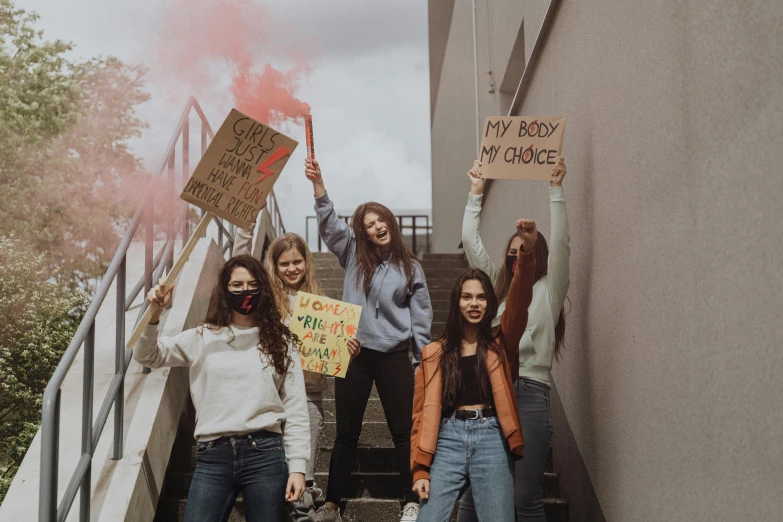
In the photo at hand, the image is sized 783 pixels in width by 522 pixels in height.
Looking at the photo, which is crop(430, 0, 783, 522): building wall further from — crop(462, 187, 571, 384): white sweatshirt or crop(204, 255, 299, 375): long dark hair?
crop(204, 255, 299, 375): long dark hair

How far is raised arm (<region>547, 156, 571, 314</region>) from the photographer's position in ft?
13.2

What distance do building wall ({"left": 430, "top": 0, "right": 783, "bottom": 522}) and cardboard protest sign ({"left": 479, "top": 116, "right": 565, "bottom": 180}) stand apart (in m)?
0.23

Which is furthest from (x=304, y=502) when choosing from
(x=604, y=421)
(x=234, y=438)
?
(x=604, y=421)

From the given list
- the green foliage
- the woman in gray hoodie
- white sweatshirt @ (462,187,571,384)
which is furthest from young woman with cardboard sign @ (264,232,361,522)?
the green foliage

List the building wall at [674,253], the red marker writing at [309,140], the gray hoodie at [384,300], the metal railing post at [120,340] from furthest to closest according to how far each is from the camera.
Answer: the red marker writing at [309,140]
the gray hoodie at [384,300]
the metal railing post at [120,340]
the building wall at [674,253]

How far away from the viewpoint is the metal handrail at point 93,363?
3.15m

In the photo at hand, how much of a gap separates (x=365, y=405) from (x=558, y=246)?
4.07 feet

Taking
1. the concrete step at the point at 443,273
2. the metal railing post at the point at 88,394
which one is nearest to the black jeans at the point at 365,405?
the metal railing post at the point at 88,394

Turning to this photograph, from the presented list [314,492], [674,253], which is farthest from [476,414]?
[314,492]

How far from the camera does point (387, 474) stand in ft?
16.4

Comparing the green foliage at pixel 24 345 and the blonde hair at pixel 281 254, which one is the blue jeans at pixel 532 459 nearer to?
the blonde hair at pixel 281 254

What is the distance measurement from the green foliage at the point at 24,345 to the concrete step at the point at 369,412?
10.7 feet

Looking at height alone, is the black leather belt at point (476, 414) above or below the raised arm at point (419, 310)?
below

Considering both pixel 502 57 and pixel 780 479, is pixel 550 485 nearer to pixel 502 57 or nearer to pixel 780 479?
pixel 780 479
